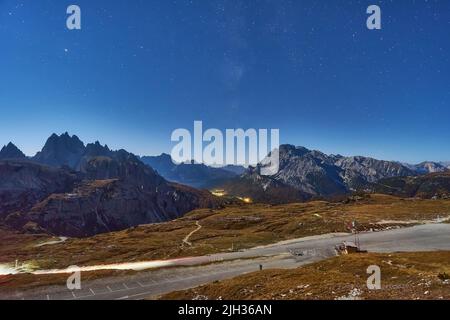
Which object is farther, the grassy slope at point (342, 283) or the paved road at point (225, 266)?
the paved road at point (225, 266)

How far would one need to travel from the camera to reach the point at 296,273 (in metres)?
52.2

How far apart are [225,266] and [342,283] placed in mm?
38747

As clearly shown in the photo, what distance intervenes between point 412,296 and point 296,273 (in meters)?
20.9

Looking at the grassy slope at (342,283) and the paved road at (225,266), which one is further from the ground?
the grassy slope at (342,283)

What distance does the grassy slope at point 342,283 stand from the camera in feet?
118

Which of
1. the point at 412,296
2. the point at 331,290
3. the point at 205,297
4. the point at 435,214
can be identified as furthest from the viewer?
the point at 435,214

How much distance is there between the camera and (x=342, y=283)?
4134 cm

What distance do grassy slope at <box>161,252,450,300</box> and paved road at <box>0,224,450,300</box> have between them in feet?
38.7

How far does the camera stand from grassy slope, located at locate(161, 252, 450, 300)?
1411 inches

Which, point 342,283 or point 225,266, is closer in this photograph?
point 342,283

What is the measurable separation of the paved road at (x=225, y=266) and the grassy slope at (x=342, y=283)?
11.8 metres

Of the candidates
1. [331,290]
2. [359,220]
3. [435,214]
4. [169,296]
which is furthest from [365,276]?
[435,214]
